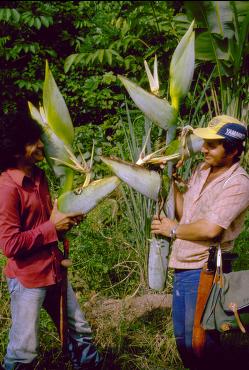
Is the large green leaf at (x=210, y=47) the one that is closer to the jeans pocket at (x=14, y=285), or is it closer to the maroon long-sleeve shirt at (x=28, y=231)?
the maroon long-sleeve shirt at (x=28, y=231)

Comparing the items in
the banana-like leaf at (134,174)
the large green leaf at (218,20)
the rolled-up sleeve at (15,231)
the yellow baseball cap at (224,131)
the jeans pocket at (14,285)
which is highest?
the large green leaf at (218,20)

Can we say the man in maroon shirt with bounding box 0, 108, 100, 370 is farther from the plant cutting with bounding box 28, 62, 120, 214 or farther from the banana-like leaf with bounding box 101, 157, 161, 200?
the banana-like leaf with bounding box 101, 157, 161, 200

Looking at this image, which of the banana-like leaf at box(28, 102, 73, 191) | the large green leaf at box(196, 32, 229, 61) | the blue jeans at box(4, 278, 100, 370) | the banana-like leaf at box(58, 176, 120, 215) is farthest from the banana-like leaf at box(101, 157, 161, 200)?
the large green leaf at box(196, 32, 229, 61)

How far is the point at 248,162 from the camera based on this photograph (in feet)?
16.4

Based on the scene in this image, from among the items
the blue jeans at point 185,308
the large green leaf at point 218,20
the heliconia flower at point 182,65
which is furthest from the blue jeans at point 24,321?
the large green leaf at point 218,20

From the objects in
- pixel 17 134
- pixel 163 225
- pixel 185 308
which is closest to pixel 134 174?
pixel 163 225

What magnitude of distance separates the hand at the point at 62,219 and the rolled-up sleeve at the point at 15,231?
0.02m

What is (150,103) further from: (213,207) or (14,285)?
(14,285)

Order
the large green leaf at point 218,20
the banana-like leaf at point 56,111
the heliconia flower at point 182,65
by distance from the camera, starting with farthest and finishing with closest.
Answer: the large green leaf at point 218,20 < the banana-like leaf at point 56,111 < the heliconia flower at point 182,65

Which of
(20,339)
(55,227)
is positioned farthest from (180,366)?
(55,227)

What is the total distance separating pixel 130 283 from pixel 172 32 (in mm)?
2402

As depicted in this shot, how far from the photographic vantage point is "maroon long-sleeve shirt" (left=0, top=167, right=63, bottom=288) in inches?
100

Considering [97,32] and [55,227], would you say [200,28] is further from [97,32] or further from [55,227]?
[55,227]

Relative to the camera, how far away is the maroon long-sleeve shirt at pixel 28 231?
8.34ft
